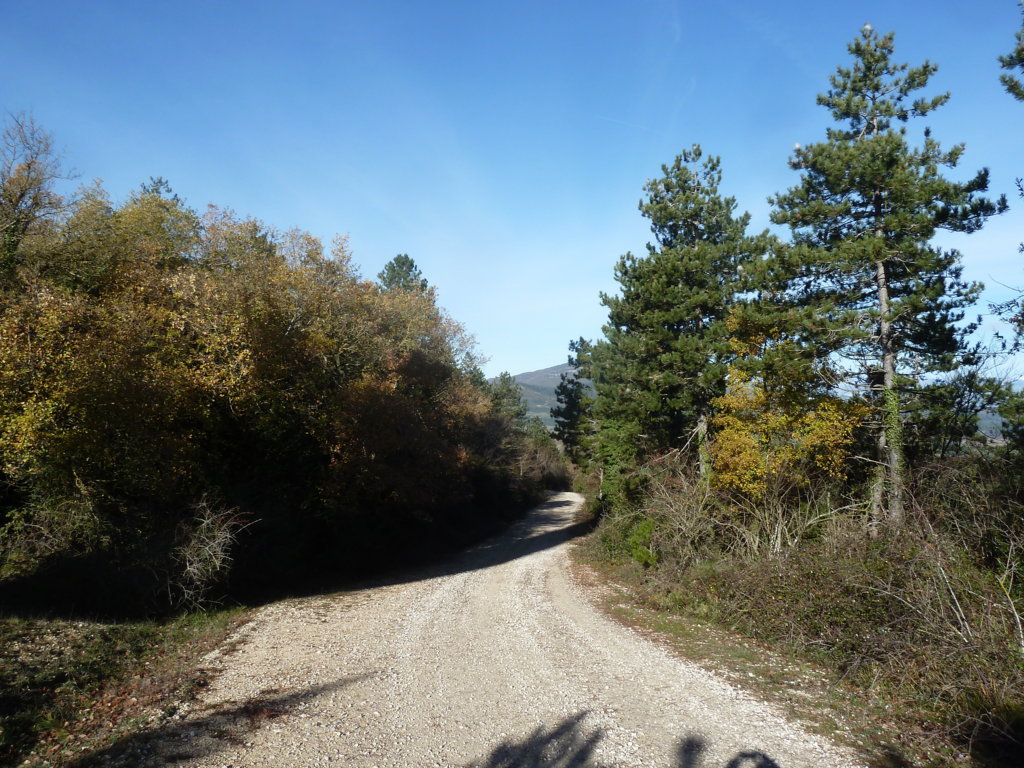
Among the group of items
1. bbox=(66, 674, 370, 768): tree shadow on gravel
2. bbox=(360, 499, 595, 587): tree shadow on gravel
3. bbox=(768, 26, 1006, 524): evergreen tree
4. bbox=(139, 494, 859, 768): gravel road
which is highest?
bbox=(768, 26, 1006, 524): evergreen tree

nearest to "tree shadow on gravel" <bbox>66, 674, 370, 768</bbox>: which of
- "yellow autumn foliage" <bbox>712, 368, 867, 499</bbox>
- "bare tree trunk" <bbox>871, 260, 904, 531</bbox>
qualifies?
"yellow autumn foliage" <bbox>712, 368, 867, 499</bbox>

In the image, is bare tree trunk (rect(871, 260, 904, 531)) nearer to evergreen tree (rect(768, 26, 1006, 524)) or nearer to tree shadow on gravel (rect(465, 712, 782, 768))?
evergreen tree (rect(768, 26, 1006, 524))

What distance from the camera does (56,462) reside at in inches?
415

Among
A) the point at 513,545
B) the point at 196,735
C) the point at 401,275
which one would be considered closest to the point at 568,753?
the point at 196,735

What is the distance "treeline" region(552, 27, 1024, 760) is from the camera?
7.49 m

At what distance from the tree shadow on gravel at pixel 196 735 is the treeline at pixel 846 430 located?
25.2 feet

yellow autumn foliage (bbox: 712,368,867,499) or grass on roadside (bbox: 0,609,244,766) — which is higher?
yellow autumn foliage (bbox: 712,368,867,499)

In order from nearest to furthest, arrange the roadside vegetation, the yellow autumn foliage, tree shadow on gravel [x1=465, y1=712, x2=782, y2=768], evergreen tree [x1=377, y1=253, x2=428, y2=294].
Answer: tree shadow on gravel [x1=465, y1=712, x2=782, y2=768]
the roadside vegetation
the yellow autumn foliage
evergreen tree [x1=377, y1=253, x2=428, y2=294]

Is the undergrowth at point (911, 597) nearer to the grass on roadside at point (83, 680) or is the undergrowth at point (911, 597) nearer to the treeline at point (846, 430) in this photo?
the treeline at point (846, 430)

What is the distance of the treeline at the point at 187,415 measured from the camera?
34.4ft

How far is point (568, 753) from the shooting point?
6.20 m

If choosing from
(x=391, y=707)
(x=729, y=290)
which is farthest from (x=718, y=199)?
(x=391, y=707)

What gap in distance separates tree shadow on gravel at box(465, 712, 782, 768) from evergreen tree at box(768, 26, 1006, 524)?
845cm

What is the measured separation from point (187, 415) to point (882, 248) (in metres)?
16.0
